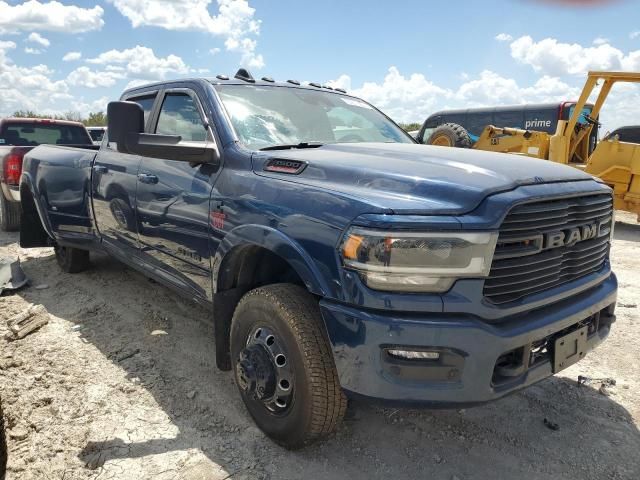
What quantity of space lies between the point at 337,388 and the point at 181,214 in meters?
1.57

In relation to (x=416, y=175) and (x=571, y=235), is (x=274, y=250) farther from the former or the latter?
(x=571, y=235)

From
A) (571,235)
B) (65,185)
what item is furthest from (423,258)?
(65,185)

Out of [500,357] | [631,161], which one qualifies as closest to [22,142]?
[500,357]

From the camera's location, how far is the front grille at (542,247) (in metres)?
2.15

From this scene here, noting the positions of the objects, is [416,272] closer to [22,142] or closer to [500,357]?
[500,357]

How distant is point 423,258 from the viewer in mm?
2041

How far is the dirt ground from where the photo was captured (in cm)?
252

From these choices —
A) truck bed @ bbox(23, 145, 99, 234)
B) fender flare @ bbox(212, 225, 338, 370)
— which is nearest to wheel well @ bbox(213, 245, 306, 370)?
fender flare @ bbox(212, 225, 338, 370)

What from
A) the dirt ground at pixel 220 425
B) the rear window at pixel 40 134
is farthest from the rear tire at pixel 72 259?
the rear window at pixel 40 134

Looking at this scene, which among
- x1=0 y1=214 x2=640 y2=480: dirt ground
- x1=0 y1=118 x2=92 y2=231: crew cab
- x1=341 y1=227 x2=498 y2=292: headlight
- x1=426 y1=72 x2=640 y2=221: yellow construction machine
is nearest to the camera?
x1=341 y1=227 x2=498 y2=292: headlight

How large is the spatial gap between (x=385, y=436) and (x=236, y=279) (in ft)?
3.95

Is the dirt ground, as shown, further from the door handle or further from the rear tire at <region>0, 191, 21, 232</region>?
the rear tire at <region>0, 191, 21, 232</region>

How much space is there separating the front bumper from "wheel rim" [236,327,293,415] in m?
0.39

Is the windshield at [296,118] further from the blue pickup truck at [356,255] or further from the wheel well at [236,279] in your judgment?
the wheel well at [236,279]
